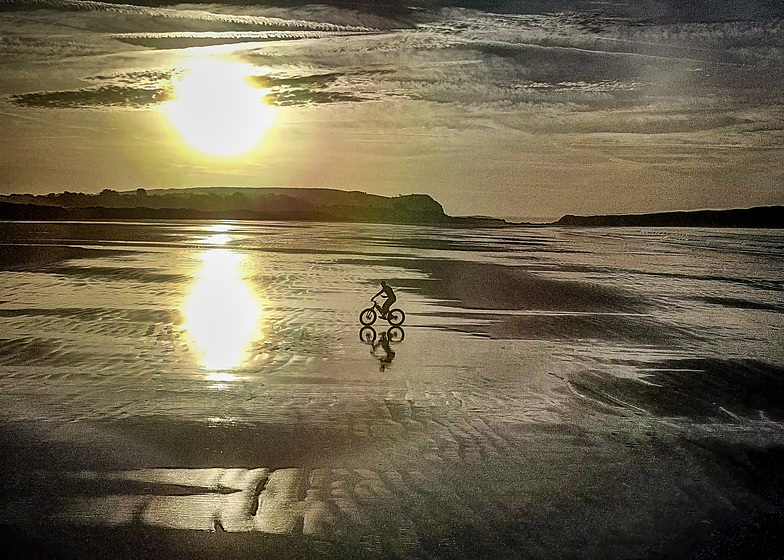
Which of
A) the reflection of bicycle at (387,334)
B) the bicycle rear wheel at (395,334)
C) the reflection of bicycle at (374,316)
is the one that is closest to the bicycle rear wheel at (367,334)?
the reflection of bicycle at (387,334)

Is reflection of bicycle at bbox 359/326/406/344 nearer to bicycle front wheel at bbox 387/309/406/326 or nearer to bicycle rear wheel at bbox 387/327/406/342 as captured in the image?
bicycle rear wheel at bbox 387/327/406/342

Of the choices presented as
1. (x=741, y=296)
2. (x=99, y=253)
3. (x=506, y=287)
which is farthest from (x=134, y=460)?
(x=99, y=253)

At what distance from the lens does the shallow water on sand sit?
6.64m

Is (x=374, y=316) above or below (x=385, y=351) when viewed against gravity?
above

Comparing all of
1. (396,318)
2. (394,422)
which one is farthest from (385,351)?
(394,422)

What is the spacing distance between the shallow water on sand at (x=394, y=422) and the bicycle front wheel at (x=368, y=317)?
0.92 ft

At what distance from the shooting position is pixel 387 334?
1612 cm

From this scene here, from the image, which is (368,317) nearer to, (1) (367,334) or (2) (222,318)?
(1) (367,334)

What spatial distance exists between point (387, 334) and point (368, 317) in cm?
68

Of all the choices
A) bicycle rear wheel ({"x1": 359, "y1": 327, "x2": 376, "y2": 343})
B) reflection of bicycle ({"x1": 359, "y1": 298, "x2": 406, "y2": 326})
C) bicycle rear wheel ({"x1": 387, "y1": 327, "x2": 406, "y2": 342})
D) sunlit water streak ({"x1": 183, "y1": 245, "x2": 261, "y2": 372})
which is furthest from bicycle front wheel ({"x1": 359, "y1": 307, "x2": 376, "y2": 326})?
sunlit water streak ({"x1": 183, "y1": 245, "x2": 261, "y2": 372})

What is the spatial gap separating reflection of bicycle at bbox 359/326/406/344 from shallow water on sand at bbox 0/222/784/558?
0.18m

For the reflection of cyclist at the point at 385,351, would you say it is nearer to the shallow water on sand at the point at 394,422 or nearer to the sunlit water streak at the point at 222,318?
the shallow water on sand at the point at 394,422

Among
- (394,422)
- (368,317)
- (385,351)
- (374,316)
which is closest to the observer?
(394,422)

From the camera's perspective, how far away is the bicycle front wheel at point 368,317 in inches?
647
